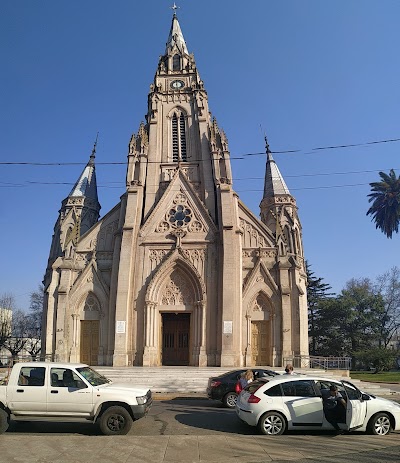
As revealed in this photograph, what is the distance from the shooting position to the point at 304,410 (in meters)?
10.4

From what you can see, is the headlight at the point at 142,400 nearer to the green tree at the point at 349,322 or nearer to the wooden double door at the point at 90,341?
the wooden double door at the point at 90,341

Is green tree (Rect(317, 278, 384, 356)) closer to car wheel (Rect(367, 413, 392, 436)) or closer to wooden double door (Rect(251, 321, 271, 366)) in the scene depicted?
wooden double door (Rect(251, 321, 271, 366))

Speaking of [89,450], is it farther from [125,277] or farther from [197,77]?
[197,77]

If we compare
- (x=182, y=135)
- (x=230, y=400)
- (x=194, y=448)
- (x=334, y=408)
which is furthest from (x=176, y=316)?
(x=194, y=448)

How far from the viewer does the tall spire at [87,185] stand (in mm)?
40344

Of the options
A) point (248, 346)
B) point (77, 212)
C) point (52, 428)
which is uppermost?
point (77, 212)

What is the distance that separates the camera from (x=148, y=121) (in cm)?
3716

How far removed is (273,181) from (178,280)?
50.3 ft

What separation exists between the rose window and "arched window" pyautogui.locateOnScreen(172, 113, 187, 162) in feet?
16.9

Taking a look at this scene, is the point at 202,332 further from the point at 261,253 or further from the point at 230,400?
the point at 230,400

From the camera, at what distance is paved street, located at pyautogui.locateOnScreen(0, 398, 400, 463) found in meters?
8.16

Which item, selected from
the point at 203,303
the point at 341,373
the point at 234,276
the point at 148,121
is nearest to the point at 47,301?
Result: the point at 203,303

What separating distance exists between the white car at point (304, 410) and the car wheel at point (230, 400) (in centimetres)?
537

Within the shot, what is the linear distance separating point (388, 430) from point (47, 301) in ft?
89.1
